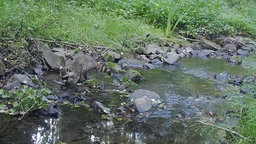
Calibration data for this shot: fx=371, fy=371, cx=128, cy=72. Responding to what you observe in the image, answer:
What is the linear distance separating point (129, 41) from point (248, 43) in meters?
5.00

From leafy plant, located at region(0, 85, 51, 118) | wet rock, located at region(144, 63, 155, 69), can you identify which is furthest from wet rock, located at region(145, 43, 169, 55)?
leafy plant, located at region(0, 85, 51, 118)

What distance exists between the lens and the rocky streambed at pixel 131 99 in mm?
4105

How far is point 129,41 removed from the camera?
Result: 8547 mm

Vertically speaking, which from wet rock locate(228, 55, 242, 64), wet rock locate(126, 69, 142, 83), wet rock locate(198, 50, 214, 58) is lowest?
wet rock locate(198, 50, 214, 58)

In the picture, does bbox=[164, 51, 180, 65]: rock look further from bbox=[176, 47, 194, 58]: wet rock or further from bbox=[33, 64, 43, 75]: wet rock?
bbox=[33, 64, 43, 75]: wet rock

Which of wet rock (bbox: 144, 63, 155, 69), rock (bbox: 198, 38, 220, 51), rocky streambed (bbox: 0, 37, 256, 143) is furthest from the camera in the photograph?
rock (bbox: 198, 38, 220, 51)

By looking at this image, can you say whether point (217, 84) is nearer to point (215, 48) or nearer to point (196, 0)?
point (215, 48)

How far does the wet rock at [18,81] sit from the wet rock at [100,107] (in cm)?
96

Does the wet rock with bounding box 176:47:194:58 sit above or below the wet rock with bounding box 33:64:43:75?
below

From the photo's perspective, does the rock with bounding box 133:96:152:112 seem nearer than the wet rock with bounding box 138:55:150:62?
Yes

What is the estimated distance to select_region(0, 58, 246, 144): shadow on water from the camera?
3.93 m

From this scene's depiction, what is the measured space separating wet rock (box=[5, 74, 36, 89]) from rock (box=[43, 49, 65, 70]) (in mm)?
867

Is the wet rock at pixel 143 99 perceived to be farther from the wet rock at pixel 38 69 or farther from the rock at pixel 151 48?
the rock at pixel 151 48

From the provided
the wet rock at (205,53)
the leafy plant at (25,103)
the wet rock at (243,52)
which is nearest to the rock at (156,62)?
the wet rock at (205,53)
